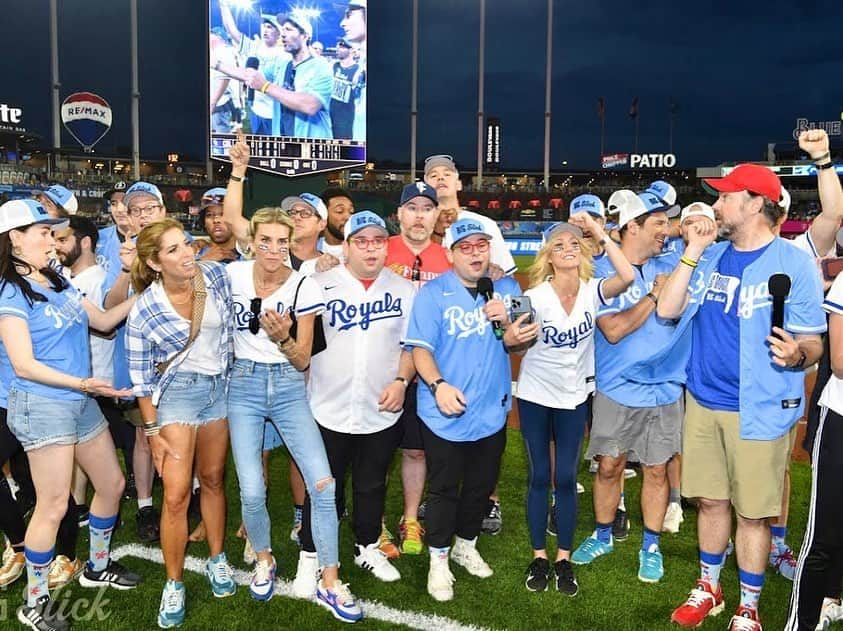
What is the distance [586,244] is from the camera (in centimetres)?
446

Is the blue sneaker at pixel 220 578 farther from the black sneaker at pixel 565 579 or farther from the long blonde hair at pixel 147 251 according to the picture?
the black sneaker at pixel 565 579

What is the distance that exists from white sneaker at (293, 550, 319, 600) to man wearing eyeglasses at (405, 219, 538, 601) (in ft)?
2.32

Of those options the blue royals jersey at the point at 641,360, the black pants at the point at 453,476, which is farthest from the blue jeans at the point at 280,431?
the blue royals jersey at the point at 641,360

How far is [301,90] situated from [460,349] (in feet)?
66.9

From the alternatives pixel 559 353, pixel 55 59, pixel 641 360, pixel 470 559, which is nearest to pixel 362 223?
pixel 559 353

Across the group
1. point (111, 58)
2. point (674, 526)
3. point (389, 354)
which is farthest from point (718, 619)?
point (111, 58)

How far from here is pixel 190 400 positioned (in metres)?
3.89

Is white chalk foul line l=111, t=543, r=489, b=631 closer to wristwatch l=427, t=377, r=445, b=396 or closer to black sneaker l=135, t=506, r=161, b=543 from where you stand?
black sneaker l=135, t=506, r=161, b=543

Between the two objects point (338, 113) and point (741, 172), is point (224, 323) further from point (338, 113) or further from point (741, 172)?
point (338, 113)

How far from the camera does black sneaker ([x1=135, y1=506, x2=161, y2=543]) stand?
509 cm

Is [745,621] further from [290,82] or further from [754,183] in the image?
[290,82]

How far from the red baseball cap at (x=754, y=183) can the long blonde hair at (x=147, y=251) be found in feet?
9.81

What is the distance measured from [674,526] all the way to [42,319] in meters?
4.55

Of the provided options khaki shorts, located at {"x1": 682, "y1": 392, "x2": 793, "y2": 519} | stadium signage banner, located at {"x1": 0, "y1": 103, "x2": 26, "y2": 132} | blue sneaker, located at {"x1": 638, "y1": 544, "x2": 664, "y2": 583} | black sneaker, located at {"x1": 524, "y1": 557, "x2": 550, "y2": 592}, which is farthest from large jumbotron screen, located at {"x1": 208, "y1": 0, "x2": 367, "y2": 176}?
stadium signage banner, located at {"x1": 0, "y1": 103, "x2": 26, "y2": 132}
